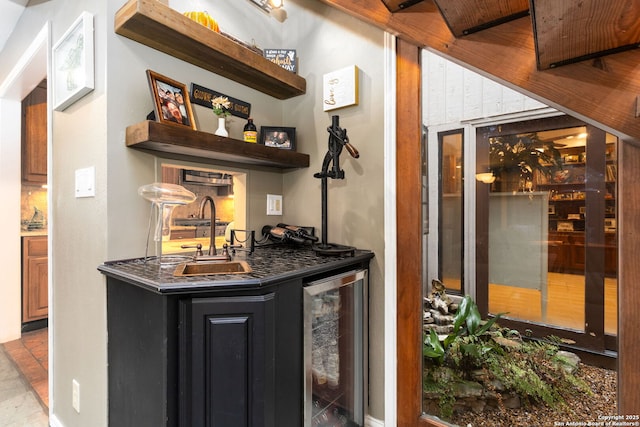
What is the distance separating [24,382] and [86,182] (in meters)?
1.88

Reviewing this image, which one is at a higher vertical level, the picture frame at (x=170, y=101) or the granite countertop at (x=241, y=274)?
the picture frame at (x=170, y=101)

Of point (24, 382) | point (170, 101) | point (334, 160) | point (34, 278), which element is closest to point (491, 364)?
point (334, 160)

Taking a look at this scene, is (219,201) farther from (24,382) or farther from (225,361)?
(24,382)

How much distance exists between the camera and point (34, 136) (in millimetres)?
3156

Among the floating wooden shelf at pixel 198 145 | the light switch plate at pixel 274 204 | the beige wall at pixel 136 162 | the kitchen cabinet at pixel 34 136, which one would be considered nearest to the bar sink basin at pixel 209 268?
the beige wall at pixel 136 162

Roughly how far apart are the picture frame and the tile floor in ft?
6.29

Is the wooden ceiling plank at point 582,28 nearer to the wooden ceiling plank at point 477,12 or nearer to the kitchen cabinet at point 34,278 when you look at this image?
the wooden ceiling plank at point 477,12

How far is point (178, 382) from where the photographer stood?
1.00 meters

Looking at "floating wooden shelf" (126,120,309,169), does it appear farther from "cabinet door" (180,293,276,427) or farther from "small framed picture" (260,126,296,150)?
"cabinet door" (180,293,276,427)

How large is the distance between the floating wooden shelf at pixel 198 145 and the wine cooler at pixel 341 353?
0.81 metres

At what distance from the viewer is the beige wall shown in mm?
1333

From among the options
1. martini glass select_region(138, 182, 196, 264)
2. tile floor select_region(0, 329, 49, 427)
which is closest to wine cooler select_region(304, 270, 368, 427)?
martini glass select_region(138, 182, 196, 264)

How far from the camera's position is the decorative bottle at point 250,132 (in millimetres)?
1763

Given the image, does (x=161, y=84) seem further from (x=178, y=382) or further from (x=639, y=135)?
(x=639, y=135)
